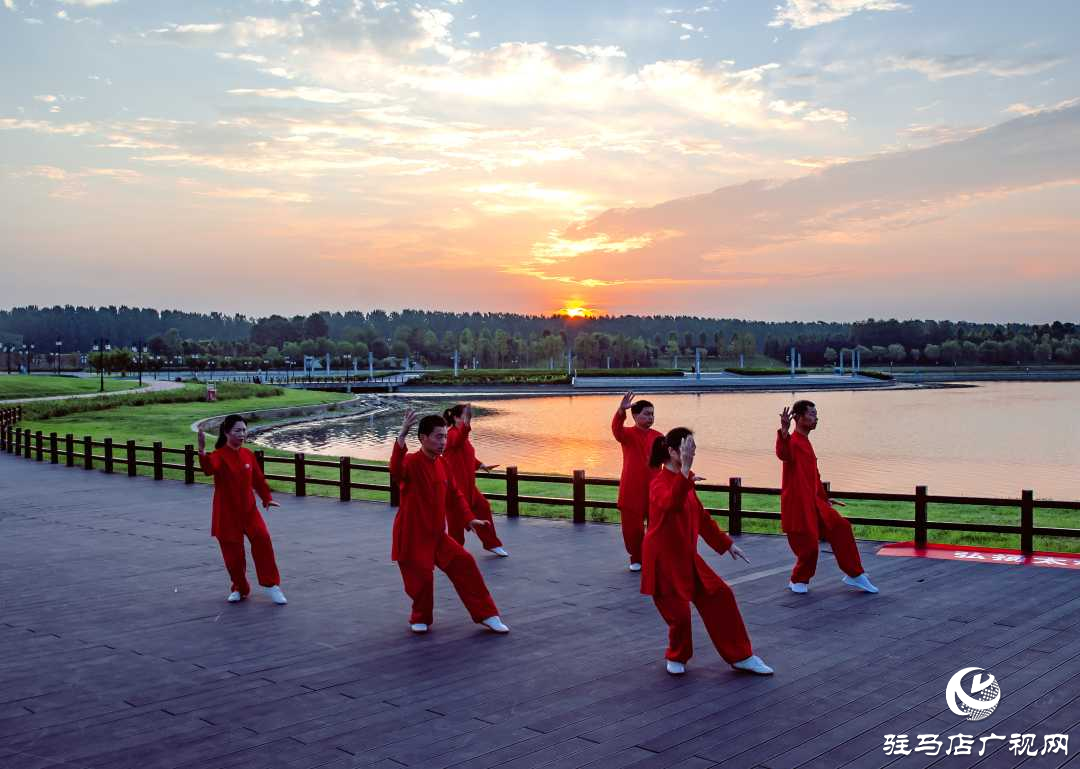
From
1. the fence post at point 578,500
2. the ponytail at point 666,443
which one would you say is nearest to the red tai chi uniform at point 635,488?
the fence post at point 578,500

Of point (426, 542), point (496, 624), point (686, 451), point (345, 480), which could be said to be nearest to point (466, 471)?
point (426, 542)

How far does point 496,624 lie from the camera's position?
27.1 feet

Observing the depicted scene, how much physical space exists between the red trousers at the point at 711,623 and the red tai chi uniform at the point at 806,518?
2617 millimetres

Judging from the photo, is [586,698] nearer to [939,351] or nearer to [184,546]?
[184,546]

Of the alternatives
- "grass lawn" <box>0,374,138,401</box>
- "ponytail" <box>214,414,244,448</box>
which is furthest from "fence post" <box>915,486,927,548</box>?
"grass lawn" <box>0,374,138,401</box>

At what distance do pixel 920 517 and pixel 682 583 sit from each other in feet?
19.2

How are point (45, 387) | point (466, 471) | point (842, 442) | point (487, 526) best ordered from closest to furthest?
point (487, 526) → point (466, 471) → point (842, 442) → point (45, 387)

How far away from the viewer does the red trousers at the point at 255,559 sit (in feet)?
31.1

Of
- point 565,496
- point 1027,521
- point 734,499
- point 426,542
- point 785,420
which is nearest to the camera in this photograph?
point 426,542

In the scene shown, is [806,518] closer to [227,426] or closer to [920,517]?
[920,517]

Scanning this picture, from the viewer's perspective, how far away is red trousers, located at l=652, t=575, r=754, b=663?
23.1 feet

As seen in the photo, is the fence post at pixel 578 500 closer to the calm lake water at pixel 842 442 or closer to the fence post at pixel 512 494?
the fence post at pixel 512 494

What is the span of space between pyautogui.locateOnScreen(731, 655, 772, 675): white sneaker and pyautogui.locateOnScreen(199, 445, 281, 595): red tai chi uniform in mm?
4867

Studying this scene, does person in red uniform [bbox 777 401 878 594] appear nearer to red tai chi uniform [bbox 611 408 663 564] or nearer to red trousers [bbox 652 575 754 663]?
red tai chi uniform [bbox 611 408 663 564]
